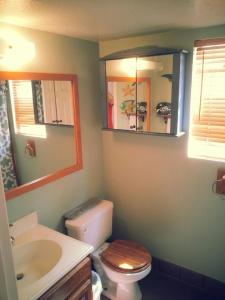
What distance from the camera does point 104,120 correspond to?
7.59 ft

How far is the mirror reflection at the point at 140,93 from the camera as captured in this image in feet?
6.45

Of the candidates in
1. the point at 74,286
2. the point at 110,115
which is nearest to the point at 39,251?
the point at 74,286

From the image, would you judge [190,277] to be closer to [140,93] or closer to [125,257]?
[125,257]

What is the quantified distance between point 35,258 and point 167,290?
4.26ft

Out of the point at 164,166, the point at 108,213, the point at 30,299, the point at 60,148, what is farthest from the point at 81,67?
the point at 30,299

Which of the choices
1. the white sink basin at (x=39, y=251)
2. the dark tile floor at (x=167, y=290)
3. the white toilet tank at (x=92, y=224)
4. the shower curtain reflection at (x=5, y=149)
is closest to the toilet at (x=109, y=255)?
the white toilet tank at (x=92, y=224)

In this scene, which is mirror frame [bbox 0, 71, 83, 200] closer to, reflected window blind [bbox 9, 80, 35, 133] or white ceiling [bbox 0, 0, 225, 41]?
reflected window blind [bbox 9, 80, 35, 133]

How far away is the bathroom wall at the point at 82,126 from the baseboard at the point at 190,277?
97cm

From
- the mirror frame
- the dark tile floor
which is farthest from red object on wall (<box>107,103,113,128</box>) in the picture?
the dark tile floor

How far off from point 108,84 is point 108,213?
3.93 feet

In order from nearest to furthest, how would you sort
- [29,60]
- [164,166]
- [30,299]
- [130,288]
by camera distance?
1. [30,299]
2. [29,60]
3. [130,288]
4. [164,166]

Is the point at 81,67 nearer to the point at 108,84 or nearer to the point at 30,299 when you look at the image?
the point at 108,84

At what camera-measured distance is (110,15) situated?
4.50 feet

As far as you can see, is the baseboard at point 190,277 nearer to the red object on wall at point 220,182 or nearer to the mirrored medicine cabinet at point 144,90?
the red object on wall at point 220,182
